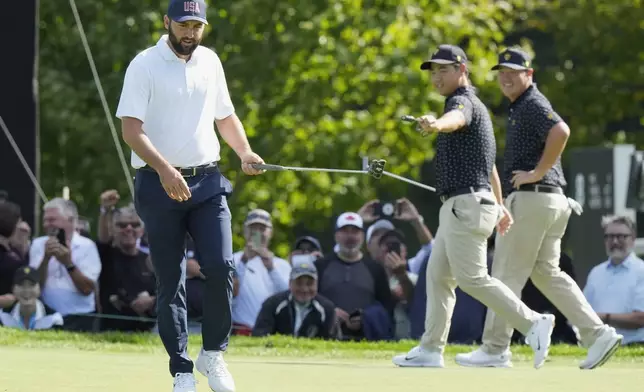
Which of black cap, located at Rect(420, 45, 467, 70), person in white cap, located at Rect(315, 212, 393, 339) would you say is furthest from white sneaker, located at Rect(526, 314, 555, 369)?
person in white cap, located at Rect(315, 212, 393, 339)

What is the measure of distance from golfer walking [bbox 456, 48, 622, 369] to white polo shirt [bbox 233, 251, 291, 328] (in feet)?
11.9

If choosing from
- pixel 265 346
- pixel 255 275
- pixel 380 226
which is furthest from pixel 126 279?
pixel 265 346

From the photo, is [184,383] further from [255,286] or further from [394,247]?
[394,247]

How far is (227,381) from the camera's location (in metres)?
7.60

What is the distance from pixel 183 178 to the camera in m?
7.43

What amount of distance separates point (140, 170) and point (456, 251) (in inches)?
92.2

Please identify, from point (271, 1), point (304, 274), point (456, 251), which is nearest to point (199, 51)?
point (456, 251)

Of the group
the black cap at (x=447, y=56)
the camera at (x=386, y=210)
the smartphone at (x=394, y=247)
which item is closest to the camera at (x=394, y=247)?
the smartphone at (x=394, y=247)

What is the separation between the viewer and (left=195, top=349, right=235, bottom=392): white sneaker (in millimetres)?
7574

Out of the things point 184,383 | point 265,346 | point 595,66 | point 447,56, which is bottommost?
point 265,346

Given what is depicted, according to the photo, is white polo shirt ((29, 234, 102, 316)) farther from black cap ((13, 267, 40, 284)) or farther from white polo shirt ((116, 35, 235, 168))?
white polo shirt ((116, 35, 235, 168))

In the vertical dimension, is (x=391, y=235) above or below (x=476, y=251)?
below

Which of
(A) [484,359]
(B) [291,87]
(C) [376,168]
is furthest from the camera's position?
(B) [291,87]

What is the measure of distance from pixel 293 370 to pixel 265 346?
261 cm
